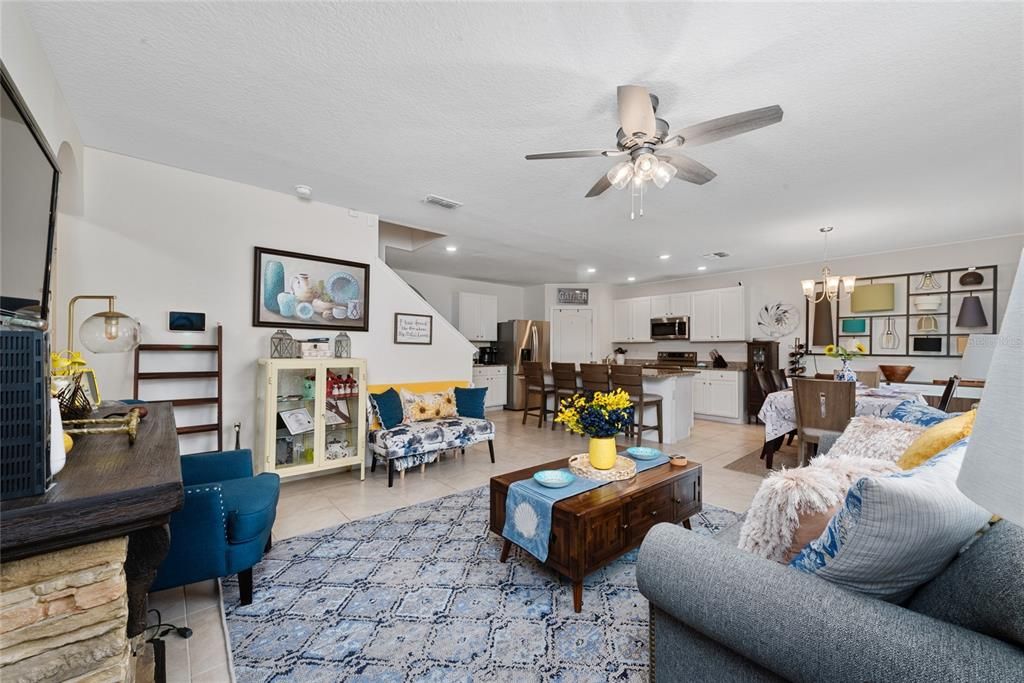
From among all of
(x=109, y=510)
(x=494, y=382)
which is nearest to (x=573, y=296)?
(x=494, y=382)

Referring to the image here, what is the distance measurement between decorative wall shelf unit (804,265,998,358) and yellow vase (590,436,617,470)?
526cm

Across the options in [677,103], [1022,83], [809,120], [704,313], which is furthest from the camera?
[704,313]

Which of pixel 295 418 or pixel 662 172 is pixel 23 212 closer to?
pixel 295 418

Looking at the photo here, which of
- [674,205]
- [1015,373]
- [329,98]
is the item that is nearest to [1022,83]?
[674,205]

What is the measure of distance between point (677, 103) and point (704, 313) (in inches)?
219

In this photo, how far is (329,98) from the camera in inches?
85.5

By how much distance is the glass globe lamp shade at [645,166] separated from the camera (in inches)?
83.0

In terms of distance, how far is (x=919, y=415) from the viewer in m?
2.36

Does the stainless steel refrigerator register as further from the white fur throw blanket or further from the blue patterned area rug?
the white fur throw blanket

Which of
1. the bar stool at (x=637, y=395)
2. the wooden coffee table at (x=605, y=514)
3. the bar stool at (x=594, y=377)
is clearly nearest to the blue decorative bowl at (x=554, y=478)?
the wooden coffee table at (x=605, y=514)

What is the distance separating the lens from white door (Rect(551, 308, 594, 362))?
812 centimetres

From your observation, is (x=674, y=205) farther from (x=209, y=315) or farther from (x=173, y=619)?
(x=173, y=619)

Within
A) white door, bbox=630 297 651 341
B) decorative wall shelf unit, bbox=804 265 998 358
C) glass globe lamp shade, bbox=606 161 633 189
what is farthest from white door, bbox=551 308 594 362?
glass globe lamp shade, bbox=606 161 633 189

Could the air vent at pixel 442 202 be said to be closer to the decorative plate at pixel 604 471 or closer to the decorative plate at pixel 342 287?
the decorative plate at pixel 342 287
